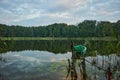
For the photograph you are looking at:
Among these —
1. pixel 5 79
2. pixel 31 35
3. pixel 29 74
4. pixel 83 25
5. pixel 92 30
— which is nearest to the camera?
pixel 5 79

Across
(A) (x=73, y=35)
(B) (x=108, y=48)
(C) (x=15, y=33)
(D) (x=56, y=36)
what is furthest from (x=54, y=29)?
(B) (x=108, y=48)

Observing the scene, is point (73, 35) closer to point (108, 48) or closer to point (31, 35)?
point (31, 35)

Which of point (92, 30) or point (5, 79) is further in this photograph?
point (92, 30)

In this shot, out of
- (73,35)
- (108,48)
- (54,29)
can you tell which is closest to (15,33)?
(54,29)

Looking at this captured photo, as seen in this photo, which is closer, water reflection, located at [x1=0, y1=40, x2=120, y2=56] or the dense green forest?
water reflection, located at [x1=0, y1=40, x2=120, y2=56]

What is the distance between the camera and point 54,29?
4980 inches

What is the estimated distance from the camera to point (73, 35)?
12131 centimetres

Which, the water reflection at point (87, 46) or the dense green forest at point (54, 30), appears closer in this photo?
the water reflection at point (87, 46)

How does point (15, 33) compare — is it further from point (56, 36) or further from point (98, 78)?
point (98, 78)

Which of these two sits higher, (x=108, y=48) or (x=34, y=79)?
(x=108, y=48)

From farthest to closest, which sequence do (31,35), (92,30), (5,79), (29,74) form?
(31,35)
(92,30)
(29,74)
(5,79)

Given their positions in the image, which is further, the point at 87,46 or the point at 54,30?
the point at 54,30

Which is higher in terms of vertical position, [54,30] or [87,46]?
[54,30]

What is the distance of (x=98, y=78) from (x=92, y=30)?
3817 inches
